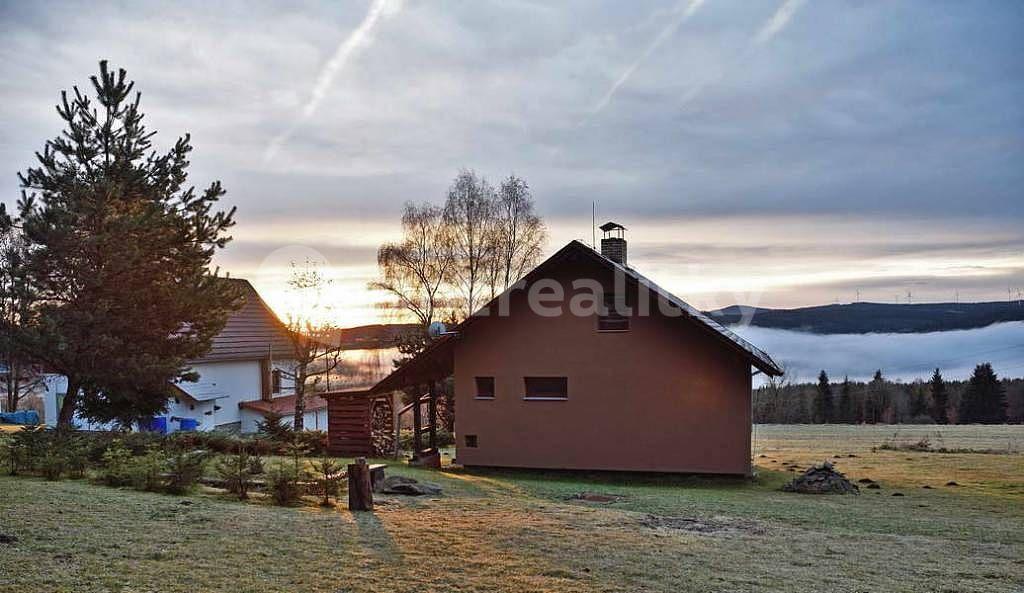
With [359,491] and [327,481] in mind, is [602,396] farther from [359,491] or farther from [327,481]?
[359,491]

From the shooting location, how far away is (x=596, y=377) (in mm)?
19500

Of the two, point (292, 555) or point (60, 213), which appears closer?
point (292, 555)

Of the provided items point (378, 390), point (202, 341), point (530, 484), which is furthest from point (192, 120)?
point (530, 484)

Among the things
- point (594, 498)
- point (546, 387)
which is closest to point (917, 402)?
point (546, 387)

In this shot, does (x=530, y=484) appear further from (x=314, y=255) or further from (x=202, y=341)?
(x=314, y=255)

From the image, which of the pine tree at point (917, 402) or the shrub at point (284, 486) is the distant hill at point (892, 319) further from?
the shrub at point (284, 486)

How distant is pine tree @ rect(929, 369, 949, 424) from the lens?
6794 cm

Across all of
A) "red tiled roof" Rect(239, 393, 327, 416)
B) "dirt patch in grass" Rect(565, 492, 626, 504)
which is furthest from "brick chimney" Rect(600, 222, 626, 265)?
"red tiled roof" Rect(239, 393, 327, 416)

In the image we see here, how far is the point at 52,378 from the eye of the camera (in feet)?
96.7

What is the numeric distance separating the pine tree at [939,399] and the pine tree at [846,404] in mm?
6489

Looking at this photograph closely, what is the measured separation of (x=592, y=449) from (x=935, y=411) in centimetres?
6023

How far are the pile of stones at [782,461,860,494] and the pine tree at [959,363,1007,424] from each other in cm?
5810

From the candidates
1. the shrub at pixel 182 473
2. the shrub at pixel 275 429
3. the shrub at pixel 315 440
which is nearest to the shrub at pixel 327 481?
the shrub at pixel 182 473

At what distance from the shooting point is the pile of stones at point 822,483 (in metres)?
16.1
